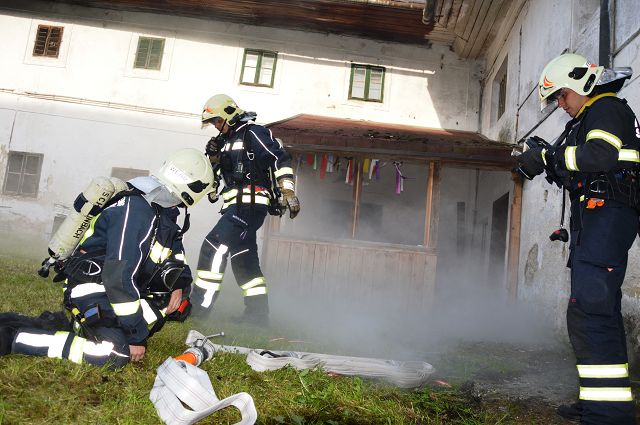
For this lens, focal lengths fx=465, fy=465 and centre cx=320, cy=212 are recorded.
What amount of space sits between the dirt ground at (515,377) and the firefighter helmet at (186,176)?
206cm

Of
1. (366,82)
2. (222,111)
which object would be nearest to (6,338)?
(222,111)

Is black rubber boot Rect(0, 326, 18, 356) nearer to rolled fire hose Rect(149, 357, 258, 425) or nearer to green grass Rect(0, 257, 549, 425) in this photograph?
green grass Rect(0, 257, 549, 425)

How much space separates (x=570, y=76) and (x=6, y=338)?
3.64 m

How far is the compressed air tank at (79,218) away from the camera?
9.89 feet

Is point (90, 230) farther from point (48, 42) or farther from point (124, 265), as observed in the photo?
point (48, 42)

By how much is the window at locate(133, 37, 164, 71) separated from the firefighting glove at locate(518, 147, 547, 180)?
421 inches

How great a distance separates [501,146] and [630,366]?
5052mm

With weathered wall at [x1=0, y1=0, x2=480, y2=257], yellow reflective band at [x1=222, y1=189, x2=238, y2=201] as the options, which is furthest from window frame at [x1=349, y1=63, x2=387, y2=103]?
yellow reflective band at [x1=222, y1=189, x2=238, y2=201]

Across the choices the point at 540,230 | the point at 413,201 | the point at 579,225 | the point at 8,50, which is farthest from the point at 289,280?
the point at 8,50

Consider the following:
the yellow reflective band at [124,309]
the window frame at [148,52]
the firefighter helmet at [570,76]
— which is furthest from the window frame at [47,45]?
the firefighter helmet at [570,76]

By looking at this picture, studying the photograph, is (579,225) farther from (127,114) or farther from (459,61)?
(127,114)

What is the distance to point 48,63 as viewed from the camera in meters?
11.7

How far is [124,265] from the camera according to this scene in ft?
8.65

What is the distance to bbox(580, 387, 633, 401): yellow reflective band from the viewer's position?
2.33m
